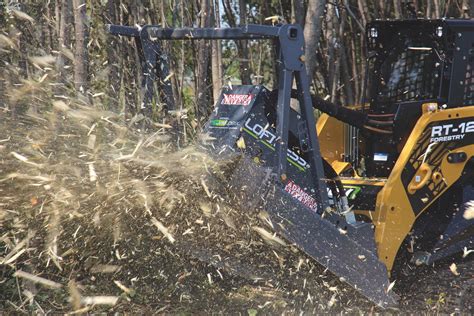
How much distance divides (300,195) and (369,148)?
1.44m

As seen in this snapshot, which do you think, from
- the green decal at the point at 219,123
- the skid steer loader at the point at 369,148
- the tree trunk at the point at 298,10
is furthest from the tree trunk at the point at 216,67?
the green decal at the point at 219,123

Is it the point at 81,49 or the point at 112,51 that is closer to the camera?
the point at 81,49

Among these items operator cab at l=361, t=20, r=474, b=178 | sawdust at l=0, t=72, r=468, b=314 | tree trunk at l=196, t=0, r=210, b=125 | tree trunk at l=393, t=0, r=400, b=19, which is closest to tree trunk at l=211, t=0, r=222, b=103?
tree trunk at l=196, t=0, r=210, b=125

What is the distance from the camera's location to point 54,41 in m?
9.17

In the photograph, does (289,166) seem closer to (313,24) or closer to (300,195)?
(300,195)

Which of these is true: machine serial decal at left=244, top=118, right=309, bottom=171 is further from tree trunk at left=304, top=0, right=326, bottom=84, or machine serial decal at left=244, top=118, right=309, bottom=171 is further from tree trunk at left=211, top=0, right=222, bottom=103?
tree trunk at left=211, top=0, right=222, bottom=103

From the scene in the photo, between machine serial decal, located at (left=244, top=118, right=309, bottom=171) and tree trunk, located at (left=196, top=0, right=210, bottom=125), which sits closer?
machine serial decal, located at (left=244, top=118, right=309, bottom=171)

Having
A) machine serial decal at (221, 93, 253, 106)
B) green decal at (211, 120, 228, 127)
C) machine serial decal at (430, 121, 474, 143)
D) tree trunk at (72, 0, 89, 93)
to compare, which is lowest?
machine serial decal at (430, 121, 474, 143)

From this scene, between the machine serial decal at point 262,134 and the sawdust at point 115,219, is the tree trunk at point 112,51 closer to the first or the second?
the sawdust at point 115,219

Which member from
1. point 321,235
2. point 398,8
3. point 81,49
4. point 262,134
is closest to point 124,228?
point 262,134

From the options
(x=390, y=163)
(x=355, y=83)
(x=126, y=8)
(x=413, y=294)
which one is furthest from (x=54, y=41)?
(x=413, y=294)

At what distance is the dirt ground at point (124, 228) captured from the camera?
4.47 meters

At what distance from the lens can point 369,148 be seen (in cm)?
593

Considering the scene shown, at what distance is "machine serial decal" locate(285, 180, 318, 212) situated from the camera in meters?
4.62
